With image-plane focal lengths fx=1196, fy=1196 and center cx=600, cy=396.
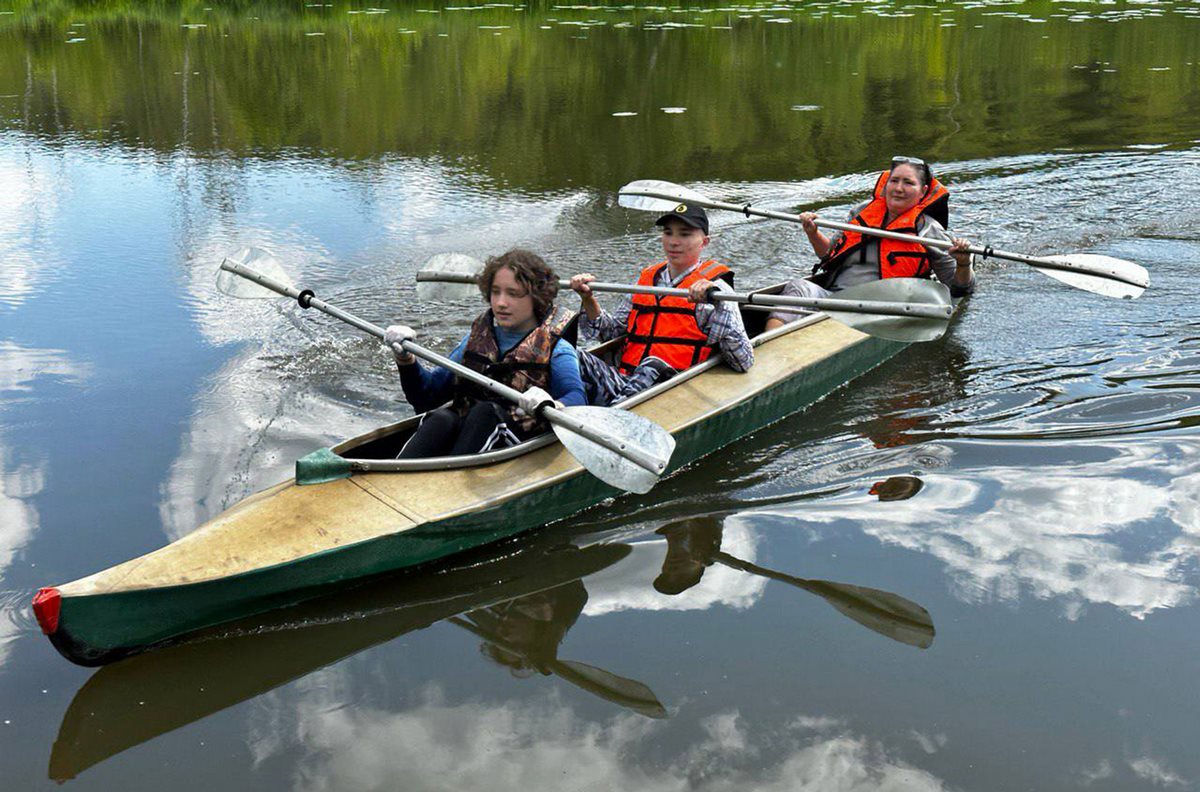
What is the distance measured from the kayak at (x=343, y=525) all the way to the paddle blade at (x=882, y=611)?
3.51 ft

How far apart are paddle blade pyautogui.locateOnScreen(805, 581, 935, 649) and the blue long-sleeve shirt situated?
1209 mm

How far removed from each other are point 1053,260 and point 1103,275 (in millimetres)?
270

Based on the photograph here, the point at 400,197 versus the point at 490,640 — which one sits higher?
the point at 400,197

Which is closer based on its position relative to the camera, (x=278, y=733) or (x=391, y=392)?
(x=278, y=733)

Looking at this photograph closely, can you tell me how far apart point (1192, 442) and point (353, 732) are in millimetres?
4025

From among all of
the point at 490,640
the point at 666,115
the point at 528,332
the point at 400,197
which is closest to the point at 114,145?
the point at 400,197

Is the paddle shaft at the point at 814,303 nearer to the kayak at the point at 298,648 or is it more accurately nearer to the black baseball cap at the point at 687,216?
the black baseball cap at the point at 687,216

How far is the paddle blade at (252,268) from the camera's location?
568 cm

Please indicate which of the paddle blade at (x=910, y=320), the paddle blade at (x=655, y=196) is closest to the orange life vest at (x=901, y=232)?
the paddle blade at (x=655, y=196)

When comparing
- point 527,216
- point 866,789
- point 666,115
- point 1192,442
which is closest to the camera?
point 866,789

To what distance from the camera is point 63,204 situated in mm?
9516

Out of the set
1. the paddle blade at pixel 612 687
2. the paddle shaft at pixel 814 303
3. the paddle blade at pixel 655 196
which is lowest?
the paddle blade at pixel 612 687

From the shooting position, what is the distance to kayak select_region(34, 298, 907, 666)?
3736mm

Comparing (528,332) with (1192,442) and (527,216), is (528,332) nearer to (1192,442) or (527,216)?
(1192,442)
